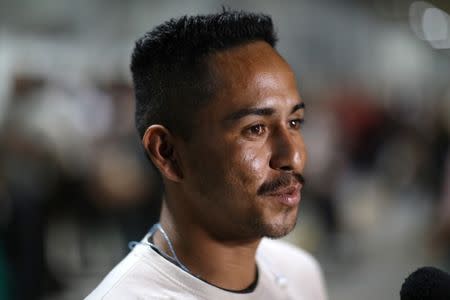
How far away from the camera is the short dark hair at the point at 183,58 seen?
→ 1549mm

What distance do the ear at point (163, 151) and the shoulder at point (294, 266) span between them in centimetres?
43

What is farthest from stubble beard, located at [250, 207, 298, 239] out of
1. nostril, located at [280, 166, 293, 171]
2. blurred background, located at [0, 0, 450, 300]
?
blurred background, located at [0, 0, 450, 300]

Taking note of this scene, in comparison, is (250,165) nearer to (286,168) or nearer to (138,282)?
(286,168)

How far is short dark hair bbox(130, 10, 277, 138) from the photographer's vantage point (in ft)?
5.08

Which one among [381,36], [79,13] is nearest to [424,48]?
[381,36]

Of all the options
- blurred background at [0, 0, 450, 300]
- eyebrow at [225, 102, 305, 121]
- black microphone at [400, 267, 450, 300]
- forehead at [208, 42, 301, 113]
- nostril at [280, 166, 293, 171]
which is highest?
forehead at [208, 42, 301, 113]

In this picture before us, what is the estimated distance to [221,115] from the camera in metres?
1.50

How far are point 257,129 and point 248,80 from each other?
12 cm

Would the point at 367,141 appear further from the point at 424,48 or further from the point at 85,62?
the point at 424,48

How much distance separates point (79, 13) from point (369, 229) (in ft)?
12.2

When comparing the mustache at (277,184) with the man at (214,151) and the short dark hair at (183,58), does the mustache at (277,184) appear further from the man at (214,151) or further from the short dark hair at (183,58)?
the short dark hair at (183,58)

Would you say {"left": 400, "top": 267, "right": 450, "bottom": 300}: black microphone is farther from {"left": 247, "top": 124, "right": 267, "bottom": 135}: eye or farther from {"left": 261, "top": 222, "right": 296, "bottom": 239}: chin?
{"left": 247, "top": 124, "right": 267, "bottom": 135}: eye

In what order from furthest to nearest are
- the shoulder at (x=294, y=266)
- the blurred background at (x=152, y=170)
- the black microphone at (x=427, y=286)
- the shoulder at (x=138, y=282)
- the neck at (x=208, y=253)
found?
the blurred background at (x=152, y=170) < the shoulder at (x=294, y=266) < the neck at (x=208, y=253) < the shoulder at (x=138, y=282) < the black microphone at (x=427, y=286)

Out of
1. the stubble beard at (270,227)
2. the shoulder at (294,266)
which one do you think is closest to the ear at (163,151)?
the stubble beard at (270,227)
